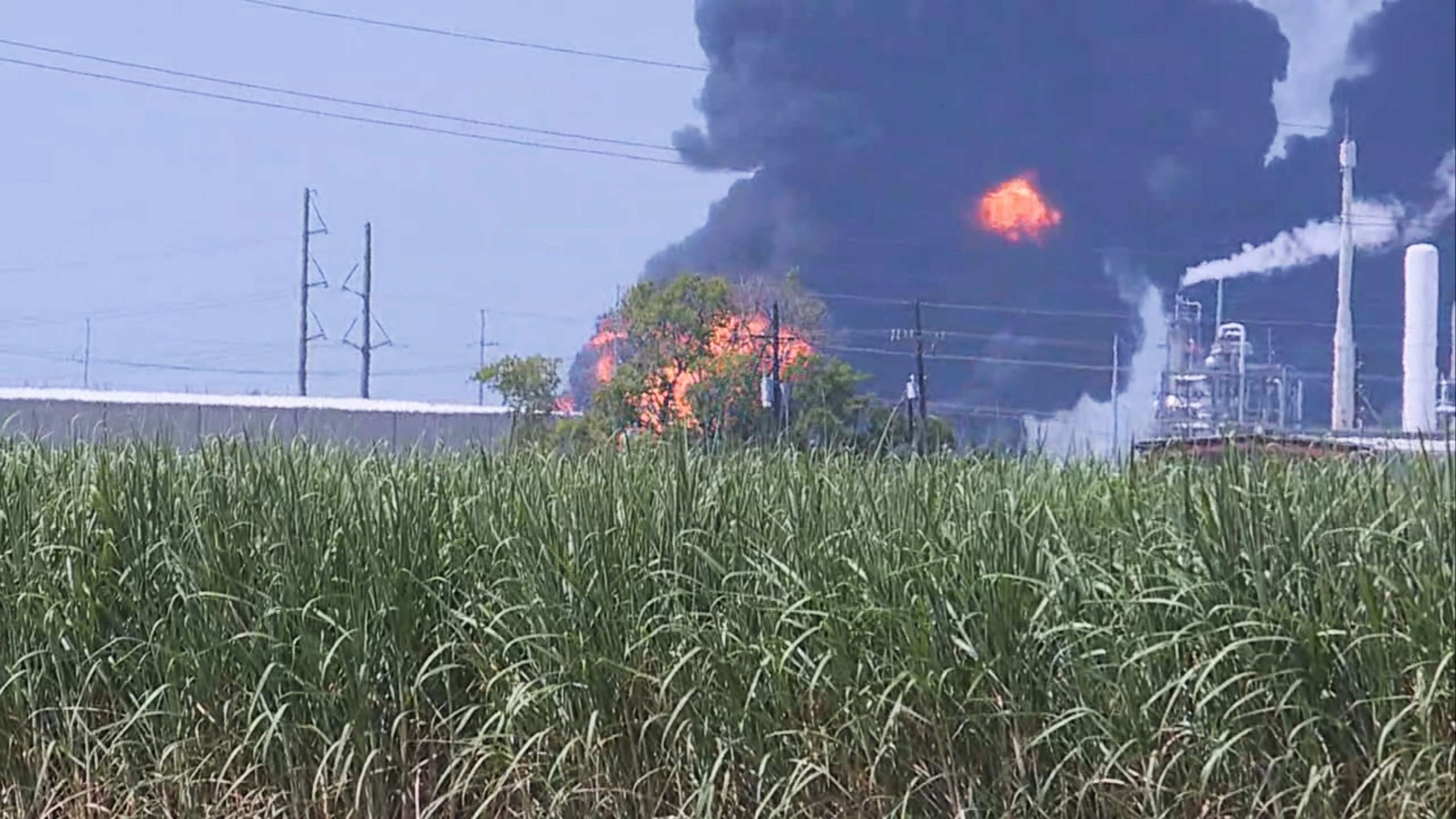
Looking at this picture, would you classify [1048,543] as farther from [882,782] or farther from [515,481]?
[515,481]

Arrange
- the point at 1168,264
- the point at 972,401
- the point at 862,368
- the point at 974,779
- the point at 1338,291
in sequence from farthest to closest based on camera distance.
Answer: the point at 862,368
the point at 1168,264
the point at 972,401
the point at 1338,291
the point at 974,779

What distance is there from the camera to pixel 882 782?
4312 millimetres

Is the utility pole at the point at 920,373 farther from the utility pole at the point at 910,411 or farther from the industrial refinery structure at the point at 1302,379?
the industrial refinery structure at the point at 1302,379

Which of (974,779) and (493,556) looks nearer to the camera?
(974,779)

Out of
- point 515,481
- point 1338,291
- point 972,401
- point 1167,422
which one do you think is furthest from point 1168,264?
point 515,481

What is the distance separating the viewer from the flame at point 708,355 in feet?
28.3

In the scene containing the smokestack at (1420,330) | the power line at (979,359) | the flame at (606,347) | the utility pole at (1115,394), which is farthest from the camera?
the flame at (606,347)

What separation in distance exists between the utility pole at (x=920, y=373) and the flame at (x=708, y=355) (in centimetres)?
71

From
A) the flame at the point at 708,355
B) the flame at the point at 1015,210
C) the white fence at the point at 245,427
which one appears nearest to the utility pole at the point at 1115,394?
the flame at the point at 1015,210

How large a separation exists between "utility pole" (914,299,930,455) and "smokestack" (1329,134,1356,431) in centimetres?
127

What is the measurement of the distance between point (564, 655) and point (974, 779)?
120 centimetres

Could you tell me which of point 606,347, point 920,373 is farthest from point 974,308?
point 606,347

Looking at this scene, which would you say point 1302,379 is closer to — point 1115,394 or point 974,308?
point 1115,394

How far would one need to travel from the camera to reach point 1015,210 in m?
9.45
